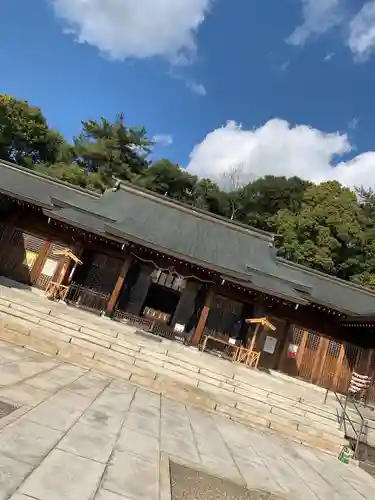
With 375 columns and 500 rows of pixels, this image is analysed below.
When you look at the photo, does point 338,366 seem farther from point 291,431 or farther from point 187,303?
point 291,431

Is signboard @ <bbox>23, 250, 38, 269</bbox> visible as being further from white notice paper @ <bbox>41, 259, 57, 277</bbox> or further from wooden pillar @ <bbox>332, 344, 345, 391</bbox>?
wooden pillar @ <bbox>332, 344, 345, 391</bbox>

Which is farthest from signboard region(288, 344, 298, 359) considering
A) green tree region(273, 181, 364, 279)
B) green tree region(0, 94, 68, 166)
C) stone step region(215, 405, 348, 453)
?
green tree region(0, 94, 68, 166)

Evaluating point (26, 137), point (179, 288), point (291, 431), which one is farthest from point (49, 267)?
point (26, 137)

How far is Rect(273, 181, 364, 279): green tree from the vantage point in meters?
32.3

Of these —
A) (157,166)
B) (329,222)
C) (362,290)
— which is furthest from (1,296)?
(157,166)

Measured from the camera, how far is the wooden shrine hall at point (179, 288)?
1441 cm

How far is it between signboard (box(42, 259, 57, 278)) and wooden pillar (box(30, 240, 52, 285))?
14cm

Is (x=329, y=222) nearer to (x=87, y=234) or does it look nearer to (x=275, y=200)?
(x=275, y=200)

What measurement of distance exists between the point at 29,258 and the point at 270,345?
11.8 metres

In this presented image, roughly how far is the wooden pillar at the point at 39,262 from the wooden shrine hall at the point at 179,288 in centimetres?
5

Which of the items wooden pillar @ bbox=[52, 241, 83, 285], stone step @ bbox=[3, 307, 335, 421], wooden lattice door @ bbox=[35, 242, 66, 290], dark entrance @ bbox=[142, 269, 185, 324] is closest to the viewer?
stone step @ bbox=[3, 307, 335, 421]

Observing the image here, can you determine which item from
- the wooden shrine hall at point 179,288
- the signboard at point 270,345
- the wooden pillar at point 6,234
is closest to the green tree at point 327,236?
the wooden shrine hall at point 179,288

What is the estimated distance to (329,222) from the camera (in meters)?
32.9

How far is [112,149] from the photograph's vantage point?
41.9 metres
